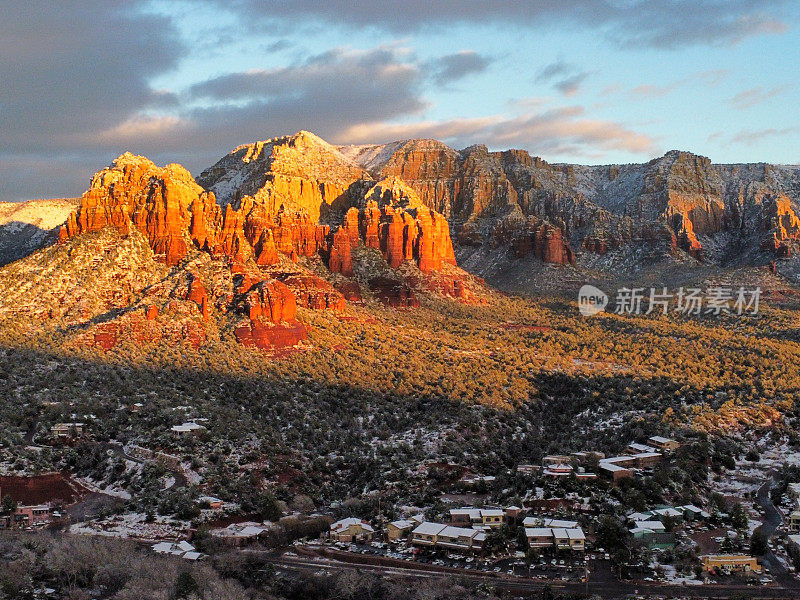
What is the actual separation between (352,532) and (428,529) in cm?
434

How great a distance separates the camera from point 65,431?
64688mm

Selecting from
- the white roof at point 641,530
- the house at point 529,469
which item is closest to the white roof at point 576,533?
the white roof at point 641,530

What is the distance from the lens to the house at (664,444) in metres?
63.6

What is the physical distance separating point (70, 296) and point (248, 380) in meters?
25.4

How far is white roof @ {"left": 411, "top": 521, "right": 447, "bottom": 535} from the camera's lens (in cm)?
4766

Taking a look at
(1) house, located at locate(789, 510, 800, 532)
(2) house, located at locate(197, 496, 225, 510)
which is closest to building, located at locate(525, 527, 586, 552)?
(1) house, located at locate(789, 510, 800, 532)

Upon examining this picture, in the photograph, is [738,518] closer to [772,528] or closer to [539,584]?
[772,528]

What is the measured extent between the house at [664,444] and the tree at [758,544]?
17294mm

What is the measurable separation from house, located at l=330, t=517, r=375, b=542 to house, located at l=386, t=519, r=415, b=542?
106 centimetres

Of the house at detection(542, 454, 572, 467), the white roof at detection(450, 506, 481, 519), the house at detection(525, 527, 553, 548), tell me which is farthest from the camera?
the house at detection(542, 454, 572, 467)

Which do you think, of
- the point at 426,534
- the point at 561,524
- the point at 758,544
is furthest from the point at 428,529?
the point at 758,544

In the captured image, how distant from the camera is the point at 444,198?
199250mm

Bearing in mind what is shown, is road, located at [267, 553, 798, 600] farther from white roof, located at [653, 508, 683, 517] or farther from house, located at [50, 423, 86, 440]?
house, located at [50, 423, 86, 440]

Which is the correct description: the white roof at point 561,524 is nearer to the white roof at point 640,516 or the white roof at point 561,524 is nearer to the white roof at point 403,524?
the white roof at point 640,516
